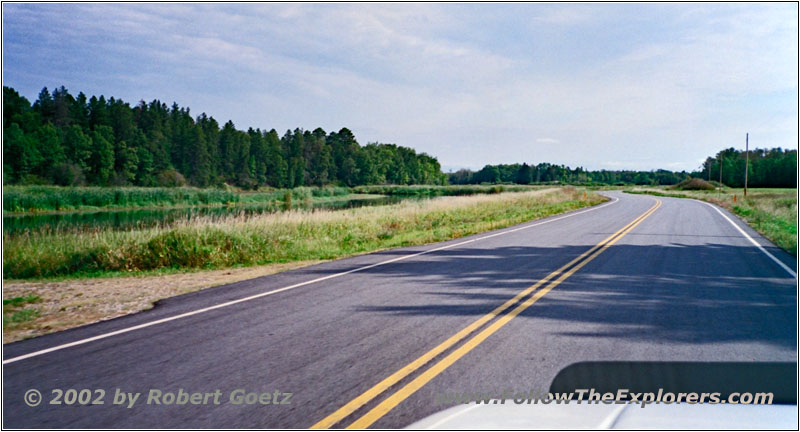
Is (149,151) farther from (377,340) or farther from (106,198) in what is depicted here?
(377,340)

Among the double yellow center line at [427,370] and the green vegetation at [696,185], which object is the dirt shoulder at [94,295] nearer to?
the double yellow center line at [427,370]

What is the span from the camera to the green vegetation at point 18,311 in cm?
691

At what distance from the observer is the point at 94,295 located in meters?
8.56

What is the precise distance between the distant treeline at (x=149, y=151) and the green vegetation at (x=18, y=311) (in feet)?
180

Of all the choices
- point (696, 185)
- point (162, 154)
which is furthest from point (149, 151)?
point (696, 185)

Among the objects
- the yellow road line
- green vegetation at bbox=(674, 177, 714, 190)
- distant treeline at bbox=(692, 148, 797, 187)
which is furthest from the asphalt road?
green vegetation at bbox=(674, 177, 714, 190)

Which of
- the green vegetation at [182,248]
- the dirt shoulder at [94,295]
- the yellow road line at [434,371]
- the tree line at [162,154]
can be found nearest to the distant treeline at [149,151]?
the tree line at [162,154]

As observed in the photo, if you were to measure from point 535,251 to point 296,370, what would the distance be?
380 inches

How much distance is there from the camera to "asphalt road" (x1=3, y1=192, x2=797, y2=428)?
3.89 meters

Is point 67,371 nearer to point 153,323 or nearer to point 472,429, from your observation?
point 153,323

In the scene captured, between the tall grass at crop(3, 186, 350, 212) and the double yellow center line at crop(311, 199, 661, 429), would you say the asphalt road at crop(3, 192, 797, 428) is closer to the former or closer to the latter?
the double yellow center line at crop(311, 199, 661, 429)

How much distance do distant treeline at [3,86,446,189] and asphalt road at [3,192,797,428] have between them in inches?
2306

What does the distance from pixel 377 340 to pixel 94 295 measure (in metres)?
5.97

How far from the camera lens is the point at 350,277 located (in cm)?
966
